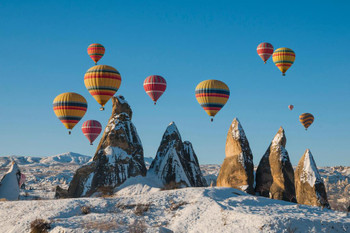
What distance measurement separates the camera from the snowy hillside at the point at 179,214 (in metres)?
18.1

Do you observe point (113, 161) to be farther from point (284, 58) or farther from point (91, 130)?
point (284, 58)

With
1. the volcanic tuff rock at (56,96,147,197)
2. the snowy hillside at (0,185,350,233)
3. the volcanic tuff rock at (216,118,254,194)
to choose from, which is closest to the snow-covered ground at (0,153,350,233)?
the snowy hillside at (0,185,350,233)

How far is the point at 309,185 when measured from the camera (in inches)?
1147

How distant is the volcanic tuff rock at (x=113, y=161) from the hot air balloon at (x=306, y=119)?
59749 millimetres

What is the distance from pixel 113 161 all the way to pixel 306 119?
63.5 meters

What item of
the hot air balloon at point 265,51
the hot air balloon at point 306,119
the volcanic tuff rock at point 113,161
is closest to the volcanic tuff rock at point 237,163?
the volcanic tuff rock at point 113,161

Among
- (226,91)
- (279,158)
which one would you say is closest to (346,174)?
(226,91)

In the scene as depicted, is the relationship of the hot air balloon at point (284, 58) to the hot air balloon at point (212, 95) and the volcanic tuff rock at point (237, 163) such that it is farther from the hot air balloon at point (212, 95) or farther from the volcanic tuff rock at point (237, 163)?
the volcanic tuff rock at point (237, 163)

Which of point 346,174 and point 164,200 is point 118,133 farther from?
point 346,174

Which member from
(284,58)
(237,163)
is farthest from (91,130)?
(237,163)

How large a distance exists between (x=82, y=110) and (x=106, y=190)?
675 inches

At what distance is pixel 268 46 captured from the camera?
73.6 meters

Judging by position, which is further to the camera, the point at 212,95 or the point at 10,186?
the point at 212,95

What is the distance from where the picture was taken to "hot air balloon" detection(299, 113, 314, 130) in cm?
8931
